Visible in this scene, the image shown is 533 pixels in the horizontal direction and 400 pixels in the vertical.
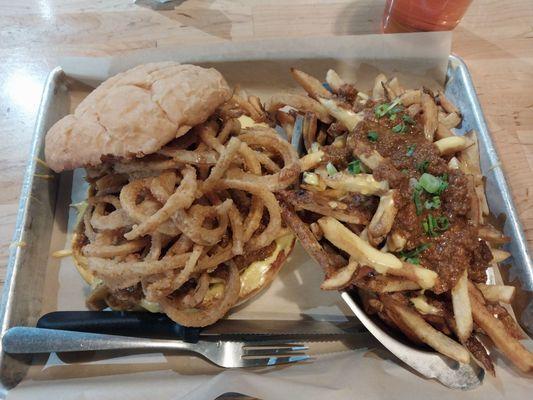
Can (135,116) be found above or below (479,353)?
above

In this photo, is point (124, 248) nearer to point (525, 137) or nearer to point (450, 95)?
point (450, 95)

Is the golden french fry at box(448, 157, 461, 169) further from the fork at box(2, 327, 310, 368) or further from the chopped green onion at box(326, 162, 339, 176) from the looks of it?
the fork at box(2, 327, 310, 368)

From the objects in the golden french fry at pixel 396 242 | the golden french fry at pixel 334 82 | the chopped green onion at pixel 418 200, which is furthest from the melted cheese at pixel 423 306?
the golden french fry at pixel 334 82

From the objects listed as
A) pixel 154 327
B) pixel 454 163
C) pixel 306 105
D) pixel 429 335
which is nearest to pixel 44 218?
pixel 154 327

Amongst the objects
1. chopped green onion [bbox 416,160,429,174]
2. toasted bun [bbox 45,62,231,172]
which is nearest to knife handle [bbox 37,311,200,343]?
toasted bun [bbox 45,62,231,172]

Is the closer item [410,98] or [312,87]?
[410,98]

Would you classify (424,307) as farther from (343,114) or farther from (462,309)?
(343,114)
